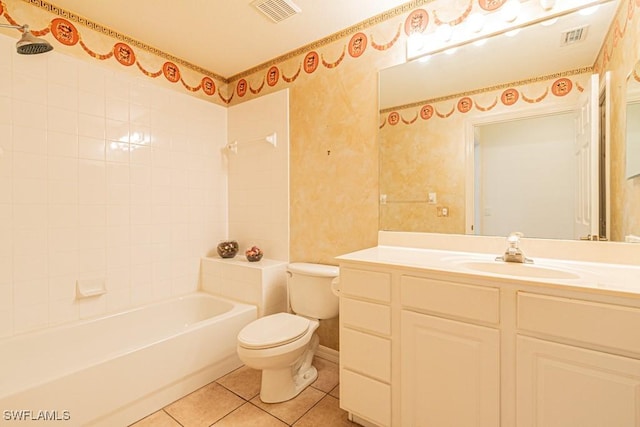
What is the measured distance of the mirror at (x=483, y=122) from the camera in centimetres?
136

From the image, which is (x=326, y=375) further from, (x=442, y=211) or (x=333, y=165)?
(x=333, y=165)

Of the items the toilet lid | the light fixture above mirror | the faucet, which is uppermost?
the light fixture above mirror

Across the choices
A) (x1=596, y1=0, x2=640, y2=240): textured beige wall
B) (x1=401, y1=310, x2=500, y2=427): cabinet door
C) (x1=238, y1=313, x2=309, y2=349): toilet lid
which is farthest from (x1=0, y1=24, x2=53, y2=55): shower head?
(x1=596, y1=0, x2=640, y2=240): textured beige wall

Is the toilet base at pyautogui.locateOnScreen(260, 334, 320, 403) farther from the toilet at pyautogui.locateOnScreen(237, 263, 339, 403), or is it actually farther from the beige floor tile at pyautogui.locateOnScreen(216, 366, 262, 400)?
the beige floor tile at pyautogui.locateOnScreen(216, 366, 262, 400)

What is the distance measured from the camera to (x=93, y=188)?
1.94m

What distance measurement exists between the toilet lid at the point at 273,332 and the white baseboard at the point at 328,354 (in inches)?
17.9

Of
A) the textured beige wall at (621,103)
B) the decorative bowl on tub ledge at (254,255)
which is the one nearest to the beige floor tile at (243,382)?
the decorative bowl on tub ledge at (254,255)

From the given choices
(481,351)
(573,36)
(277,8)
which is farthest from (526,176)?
(277,8)

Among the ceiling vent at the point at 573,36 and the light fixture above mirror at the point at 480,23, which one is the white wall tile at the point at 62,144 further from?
the ceiling vent at the point at 573,36

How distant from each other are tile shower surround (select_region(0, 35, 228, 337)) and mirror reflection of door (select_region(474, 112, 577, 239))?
84.6 inches

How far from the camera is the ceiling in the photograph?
1779 millimetres

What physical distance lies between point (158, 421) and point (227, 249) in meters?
1.26

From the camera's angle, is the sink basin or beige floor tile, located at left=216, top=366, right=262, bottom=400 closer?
the sink basin

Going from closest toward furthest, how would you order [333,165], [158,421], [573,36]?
A: [573,36] < [158,421] < [333,165]
